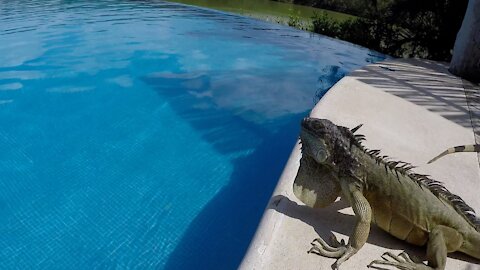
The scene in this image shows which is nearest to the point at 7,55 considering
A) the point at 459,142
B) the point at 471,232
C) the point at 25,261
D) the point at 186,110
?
the point at 186,110

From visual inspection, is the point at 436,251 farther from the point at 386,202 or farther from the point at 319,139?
the point at 319,139

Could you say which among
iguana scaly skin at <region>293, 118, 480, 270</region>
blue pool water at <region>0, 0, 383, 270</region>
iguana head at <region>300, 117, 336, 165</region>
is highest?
iguana head at <region>300, 117, 336, 165</region>

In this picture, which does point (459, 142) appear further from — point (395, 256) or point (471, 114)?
point (395, 256)

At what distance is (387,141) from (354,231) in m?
1.90

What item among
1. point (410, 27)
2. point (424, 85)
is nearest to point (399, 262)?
point (424, 85)

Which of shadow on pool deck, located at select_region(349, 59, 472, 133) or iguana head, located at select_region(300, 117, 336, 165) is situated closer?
iguana head, located at select_region(300, 117, 336, 165)

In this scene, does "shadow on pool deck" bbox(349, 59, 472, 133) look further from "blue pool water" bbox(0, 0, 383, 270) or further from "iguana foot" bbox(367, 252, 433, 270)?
"iguana foot" bbox(367, 252, 433, 270)

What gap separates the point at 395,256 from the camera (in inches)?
88.7

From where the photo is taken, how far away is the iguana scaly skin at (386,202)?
Result: 7.20ft

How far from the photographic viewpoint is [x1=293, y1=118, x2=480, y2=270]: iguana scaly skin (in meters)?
2.19

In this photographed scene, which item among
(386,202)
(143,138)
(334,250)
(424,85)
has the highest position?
(386,202)

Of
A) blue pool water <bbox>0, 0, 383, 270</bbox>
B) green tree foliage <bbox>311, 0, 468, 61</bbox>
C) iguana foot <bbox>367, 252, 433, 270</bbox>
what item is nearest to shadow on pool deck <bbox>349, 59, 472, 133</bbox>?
blue pool water <bbox>0, 0, 383, 270</bbox>

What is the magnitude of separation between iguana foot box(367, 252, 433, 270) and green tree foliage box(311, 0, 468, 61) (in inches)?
353

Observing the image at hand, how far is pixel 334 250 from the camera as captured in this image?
2305 mm
